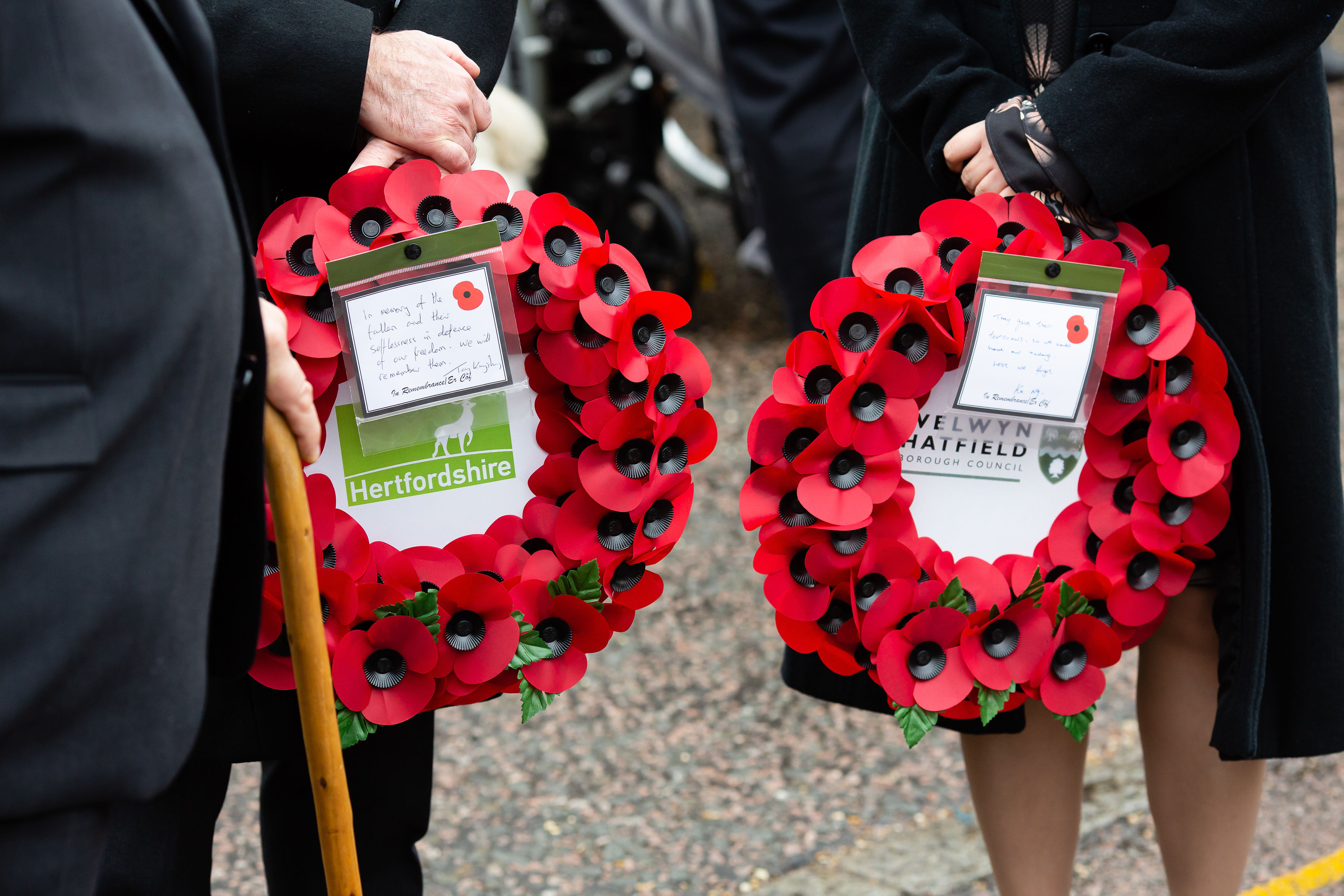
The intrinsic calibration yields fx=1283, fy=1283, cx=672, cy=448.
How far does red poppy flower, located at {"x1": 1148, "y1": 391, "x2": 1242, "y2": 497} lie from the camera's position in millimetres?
1456

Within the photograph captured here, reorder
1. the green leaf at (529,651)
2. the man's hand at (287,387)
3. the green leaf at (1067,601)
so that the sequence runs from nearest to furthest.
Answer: the man's hand at (287,387), the green leaf at (529,651), the green leaf at (1067,601)

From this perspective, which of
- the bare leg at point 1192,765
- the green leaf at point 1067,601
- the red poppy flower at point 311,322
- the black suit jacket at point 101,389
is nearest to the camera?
the black suit jacket at point 101,389

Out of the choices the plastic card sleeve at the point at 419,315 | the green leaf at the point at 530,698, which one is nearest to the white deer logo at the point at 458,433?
the plastic card sleeve at the point at 419,315

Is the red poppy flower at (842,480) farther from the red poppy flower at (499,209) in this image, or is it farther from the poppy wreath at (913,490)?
the red poppy flower at (499,209)

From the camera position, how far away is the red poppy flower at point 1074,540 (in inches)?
59.1

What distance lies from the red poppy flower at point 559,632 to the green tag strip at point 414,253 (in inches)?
14.0

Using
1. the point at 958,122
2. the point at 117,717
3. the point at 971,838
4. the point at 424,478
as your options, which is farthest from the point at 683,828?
the point at 117,717

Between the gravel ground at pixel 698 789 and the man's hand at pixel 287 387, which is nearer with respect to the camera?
the man's hand at pixel 287 387

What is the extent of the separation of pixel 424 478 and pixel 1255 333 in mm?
992

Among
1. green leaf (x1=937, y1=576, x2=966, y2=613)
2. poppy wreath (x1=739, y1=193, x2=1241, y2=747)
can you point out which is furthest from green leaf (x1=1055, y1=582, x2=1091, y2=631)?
green leaf (x1=937, y1=576, x2=966, y2=613)

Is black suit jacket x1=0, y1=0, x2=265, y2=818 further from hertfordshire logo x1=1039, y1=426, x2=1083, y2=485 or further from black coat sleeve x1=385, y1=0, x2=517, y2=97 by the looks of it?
hertfordshire logo x1=1039, y1=426, x2=1083, y2=485

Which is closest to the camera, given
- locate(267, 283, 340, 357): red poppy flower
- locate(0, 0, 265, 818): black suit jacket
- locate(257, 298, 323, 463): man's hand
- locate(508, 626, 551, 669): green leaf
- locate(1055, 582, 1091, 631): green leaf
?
locate(0, 0, 265, 818): black suit jacket

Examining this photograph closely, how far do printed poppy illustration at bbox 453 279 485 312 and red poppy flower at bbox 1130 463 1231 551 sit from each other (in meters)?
0.78

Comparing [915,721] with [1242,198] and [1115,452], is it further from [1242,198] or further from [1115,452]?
[1242,198]
